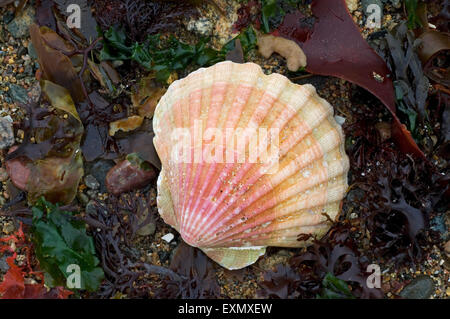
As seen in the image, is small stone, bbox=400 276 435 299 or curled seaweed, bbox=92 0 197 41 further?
curled seaweed, bbox=92 0 197 41

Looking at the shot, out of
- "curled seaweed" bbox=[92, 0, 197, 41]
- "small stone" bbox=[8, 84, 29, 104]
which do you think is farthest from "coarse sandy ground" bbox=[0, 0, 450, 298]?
"curled seaweed" bbox=[92, 0, 197, 41]

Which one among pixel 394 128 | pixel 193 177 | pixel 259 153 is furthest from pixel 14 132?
pixel 394 128

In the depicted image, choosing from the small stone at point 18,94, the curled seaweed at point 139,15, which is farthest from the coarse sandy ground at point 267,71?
the curled seaweed at point 139,15

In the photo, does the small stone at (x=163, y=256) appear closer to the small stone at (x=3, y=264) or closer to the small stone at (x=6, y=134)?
the small stone at (x=3, y=264)

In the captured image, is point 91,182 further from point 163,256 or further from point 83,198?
point 163,256

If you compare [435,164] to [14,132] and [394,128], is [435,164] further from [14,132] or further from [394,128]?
[14,132]

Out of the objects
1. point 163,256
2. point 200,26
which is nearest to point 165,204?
point 163,256

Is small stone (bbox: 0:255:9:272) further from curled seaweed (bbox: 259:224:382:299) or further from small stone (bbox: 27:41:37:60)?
curled seaweed (bbox: 259:224:382:299)
